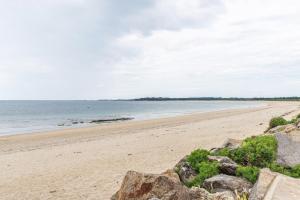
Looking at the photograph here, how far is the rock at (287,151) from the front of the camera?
9.64m

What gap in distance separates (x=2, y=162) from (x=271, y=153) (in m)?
11.8

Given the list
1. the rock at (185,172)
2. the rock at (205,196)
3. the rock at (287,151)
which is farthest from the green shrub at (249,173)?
the rock at (287,151)

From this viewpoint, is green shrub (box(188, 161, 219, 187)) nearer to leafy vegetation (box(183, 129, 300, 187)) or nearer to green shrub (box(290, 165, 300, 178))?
leafy vegetation (box(183, 129, 300, 187))

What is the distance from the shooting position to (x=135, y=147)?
19172mm

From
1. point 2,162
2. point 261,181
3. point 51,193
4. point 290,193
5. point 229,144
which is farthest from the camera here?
point 2,162

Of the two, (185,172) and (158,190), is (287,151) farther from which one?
(158,190)

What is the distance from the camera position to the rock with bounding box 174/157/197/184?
8.55m

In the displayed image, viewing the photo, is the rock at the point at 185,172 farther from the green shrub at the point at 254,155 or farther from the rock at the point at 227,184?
the green shrub at the point at 254,155

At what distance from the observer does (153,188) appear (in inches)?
241

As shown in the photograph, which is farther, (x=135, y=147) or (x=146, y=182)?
(x=135, y=147)

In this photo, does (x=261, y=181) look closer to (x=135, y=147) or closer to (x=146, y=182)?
(x=146, y=182)

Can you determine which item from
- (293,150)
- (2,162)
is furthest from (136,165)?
(2,162)

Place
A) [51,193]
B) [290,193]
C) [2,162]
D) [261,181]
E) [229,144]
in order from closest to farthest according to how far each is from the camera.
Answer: [290,193]
[261,181]
[51,193]
[229,144]
[2,162]

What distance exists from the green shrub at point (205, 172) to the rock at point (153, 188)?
1741mm
